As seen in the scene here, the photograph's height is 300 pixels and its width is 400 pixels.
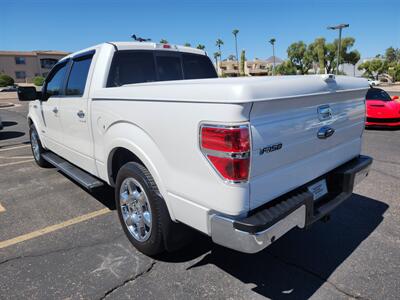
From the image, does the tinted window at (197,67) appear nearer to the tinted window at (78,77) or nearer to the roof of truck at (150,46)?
the roof of truck at (150,46)

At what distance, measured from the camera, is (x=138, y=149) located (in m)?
2.76

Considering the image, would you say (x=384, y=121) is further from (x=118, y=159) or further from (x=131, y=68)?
(x=118, y=159)

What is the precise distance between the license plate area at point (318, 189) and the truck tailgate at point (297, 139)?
78mm

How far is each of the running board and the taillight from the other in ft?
6.57

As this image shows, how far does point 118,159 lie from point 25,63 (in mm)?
90775

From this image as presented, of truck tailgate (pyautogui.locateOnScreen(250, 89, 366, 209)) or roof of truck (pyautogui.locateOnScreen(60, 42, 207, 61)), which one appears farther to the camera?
roof of truck (pyautogui.locateOnScreen(60, 42, 207, 61))

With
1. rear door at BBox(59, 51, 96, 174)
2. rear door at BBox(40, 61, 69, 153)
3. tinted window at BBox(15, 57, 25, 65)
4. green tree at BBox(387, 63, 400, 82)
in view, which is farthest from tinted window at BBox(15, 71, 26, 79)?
rear door at BBox(59, 51, 96, 174)

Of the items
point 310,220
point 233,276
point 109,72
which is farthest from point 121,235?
point 310,220

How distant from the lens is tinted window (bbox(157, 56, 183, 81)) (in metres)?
4.12

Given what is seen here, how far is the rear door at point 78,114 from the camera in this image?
368 centimetres

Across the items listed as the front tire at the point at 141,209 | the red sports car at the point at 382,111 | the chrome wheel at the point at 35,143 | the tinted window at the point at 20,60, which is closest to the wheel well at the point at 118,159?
the front tire at the point at 141,209

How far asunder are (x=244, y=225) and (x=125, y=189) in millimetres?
1522

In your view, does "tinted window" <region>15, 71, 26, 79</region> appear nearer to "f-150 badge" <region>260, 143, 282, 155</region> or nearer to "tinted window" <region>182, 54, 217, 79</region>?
"tinted window" <region>182, 54, 217, 79</region>

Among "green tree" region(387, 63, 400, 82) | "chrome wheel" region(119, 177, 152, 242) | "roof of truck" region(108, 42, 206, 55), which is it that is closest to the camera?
"chrome wheel" region(119, 177, 152, 242)
